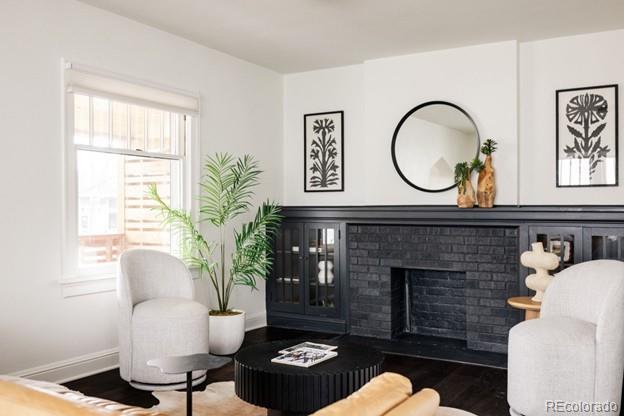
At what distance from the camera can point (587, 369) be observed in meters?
3.03

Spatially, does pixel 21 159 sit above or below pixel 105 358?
above

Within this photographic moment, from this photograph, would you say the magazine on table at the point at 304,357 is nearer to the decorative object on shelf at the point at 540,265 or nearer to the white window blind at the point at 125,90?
the decorative object on shelf at the point at 540,265

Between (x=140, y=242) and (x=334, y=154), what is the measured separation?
86.9 inches

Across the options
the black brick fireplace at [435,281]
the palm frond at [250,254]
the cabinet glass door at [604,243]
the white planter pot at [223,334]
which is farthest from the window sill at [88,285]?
the cabinet glass door at [604,243]

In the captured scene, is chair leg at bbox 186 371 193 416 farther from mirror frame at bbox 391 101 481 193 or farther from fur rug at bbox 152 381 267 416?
mirror frame at bbox 391 101 481 193

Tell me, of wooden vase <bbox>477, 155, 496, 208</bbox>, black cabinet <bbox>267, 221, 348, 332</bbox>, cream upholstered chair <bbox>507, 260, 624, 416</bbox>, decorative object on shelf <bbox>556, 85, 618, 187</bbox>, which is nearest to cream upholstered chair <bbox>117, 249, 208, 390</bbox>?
black cabinet <bbox>267, 221, 348, 332</bbox>

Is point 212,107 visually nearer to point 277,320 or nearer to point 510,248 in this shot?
point 277,320

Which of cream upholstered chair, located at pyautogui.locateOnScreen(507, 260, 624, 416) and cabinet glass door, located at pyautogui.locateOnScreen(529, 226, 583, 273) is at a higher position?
cabinet glass door, located at pyautogui.locateOnScreen(529, 226, 583, 273)

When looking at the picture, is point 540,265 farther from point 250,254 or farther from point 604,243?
point 250,254

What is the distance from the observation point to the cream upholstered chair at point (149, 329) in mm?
3754

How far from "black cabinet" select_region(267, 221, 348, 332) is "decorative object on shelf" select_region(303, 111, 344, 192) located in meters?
0.52

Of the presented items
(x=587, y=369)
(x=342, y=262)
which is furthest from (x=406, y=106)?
(x=587, y=369)

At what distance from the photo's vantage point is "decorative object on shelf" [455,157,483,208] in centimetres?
496

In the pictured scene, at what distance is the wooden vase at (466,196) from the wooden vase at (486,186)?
70mm
